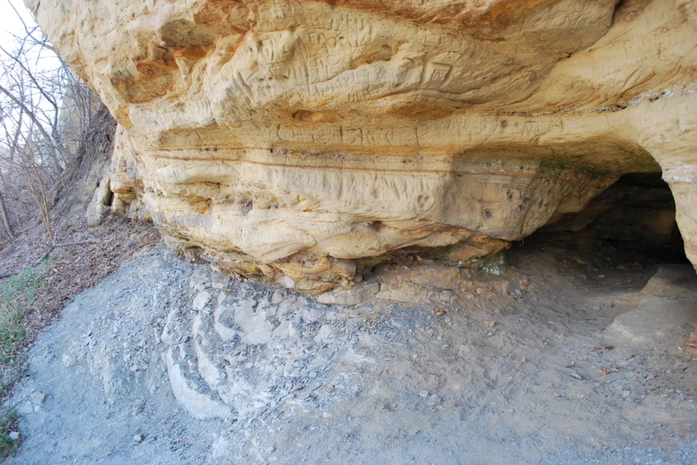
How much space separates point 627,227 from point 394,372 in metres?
3.74

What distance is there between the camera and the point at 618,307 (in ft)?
11.1

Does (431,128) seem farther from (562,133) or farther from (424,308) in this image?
(424,308)

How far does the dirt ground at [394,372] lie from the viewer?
2.46 m

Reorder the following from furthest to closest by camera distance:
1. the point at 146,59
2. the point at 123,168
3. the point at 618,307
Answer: the point at 123,168 → the point at 618,307 → the point at 146,59

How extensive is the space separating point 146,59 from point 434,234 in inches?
104

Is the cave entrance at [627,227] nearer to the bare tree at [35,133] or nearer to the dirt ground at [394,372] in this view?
the dirt ground at [394,372]

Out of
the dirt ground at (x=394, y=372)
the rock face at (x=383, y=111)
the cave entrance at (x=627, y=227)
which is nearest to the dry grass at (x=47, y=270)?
the dirt ground at (x=394, y=372)

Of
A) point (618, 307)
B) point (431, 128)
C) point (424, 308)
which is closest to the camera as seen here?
point (431, 128)

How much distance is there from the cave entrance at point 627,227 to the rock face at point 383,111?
3.50ft

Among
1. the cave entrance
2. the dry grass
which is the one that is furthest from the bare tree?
the cave entrance

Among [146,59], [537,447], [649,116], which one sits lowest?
[537,447]

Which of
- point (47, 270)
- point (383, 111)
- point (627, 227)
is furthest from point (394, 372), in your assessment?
point (47, 270)

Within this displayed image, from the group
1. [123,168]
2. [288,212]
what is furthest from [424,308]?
[123,168]

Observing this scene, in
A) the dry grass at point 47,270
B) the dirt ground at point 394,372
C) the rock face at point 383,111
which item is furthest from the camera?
the dry grass at point 47,270
